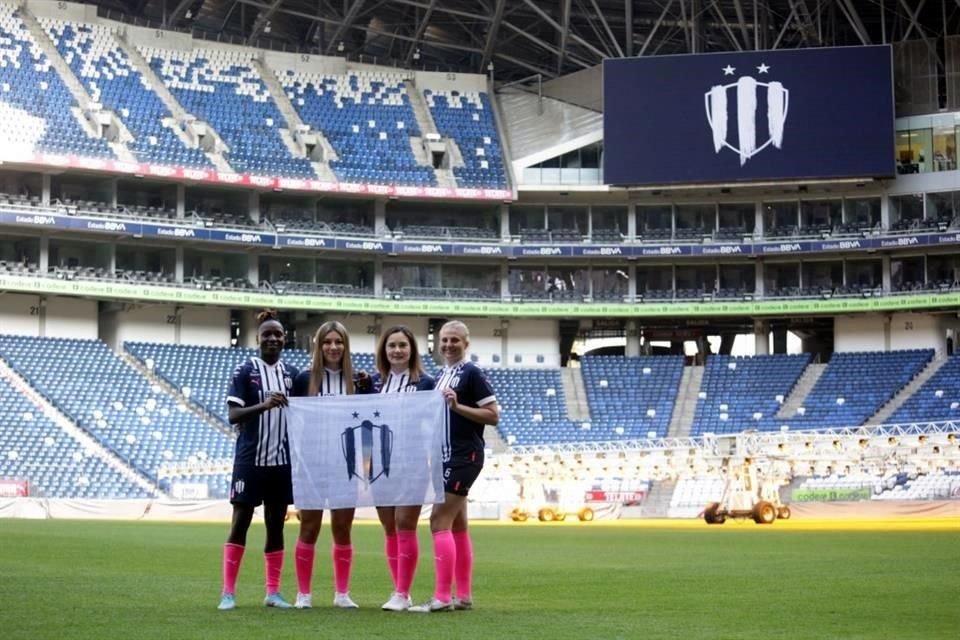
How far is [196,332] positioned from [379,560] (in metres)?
54.0

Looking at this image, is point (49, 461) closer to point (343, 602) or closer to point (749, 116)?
point (749, 116)

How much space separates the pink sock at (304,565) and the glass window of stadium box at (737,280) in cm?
6636

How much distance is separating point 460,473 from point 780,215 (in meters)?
67.2

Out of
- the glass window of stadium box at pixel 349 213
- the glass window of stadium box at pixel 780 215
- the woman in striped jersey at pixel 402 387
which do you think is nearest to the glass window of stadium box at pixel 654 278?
the glass window of stadium box at pixel 780 215

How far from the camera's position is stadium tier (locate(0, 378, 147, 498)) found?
59.1m

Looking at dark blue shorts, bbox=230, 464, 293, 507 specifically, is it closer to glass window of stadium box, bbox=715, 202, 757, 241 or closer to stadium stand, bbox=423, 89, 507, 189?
stadium stand, bbox=423, 89, 507, 189

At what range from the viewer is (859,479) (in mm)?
57625

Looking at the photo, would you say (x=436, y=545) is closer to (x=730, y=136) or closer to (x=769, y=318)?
(x=730, y=136)

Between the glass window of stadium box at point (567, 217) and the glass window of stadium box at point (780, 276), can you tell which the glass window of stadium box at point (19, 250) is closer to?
the glass window of stadium box at point (567, 217)

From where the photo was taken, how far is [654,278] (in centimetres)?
8100

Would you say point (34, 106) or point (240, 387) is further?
point (34, 106)

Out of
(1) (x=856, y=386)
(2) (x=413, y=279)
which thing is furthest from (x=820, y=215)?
(2) (x=413, y=279)

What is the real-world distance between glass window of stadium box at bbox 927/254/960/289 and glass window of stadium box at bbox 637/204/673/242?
12.2 m

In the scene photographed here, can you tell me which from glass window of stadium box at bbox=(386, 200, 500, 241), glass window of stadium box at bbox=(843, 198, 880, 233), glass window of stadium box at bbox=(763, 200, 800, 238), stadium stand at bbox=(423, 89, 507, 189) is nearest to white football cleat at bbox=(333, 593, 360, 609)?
stadium stand at bbox=(423, 89, 507, 189)
